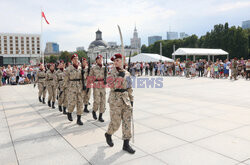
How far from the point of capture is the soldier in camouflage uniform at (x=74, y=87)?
6488 millimetres

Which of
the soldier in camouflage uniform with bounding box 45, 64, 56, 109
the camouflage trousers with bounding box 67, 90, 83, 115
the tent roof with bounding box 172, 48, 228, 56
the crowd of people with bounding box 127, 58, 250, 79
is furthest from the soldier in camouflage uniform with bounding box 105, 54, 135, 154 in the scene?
the tent roof with bounding box 172, 48, 228, 56

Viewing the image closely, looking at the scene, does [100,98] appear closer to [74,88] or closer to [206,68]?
[74,88]

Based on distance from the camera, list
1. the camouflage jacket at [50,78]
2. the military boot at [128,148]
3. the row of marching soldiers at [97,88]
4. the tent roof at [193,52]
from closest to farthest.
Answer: the military boot at [128,148]
the row of marching soldiers at [97,88]
the camouflage jacket at [50,78]
the tent roof at [193,52]

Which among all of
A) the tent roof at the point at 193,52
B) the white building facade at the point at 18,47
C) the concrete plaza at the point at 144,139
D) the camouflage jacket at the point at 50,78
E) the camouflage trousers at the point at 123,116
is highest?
the white building facade at the point at 18,47

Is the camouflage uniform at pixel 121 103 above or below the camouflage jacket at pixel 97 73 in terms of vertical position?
below

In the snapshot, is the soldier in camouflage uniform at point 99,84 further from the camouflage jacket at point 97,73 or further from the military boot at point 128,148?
the military boot at point 128,148

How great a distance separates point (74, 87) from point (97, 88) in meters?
0.69

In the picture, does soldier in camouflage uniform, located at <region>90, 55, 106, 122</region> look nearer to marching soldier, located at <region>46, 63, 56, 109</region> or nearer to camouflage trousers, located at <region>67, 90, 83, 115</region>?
camouflage trousers, located at <region>67, 90, 83, 115</region>

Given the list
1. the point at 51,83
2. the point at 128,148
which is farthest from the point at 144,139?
the point at 51,83

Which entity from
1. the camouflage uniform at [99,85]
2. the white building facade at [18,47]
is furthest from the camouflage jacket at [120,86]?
the white building facade at [18,47]

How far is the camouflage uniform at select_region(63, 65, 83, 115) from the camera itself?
6492 millimetres

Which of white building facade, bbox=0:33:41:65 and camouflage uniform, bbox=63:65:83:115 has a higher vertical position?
white building facade, bbox=0:33:41:65

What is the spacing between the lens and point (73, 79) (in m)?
6.62

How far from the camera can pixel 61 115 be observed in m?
7.79
